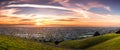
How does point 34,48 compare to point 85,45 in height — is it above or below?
above

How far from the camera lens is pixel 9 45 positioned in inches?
1665

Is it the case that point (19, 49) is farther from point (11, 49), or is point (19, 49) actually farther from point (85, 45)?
point (85, 45)

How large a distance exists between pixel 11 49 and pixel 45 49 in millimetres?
10133

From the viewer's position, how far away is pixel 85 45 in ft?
395

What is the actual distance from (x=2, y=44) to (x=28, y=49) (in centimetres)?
560

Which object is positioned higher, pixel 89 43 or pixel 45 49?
pixel 45 49

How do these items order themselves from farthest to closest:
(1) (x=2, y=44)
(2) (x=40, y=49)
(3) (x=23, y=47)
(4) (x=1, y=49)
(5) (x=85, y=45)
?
(5) (x=85, y=45), (2) (x=40, y=49), (3) (x=23, y=47), (1) (x=2, y=44), (4) (x=1, y=49)

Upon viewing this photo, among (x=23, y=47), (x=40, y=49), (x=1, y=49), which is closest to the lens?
(x=1, y=49)

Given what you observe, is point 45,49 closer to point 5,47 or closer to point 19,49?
point 19,49

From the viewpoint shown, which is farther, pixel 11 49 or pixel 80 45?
pixel 80 45

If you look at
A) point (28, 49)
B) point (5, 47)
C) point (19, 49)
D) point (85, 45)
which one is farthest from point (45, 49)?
point (85, 45)

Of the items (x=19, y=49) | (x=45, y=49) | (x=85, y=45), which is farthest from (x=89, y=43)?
(x=19, y=49)

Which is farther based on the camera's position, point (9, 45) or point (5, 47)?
point (9, 45)

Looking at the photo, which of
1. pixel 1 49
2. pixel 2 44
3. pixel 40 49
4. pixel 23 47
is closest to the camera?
pixel 1 49
